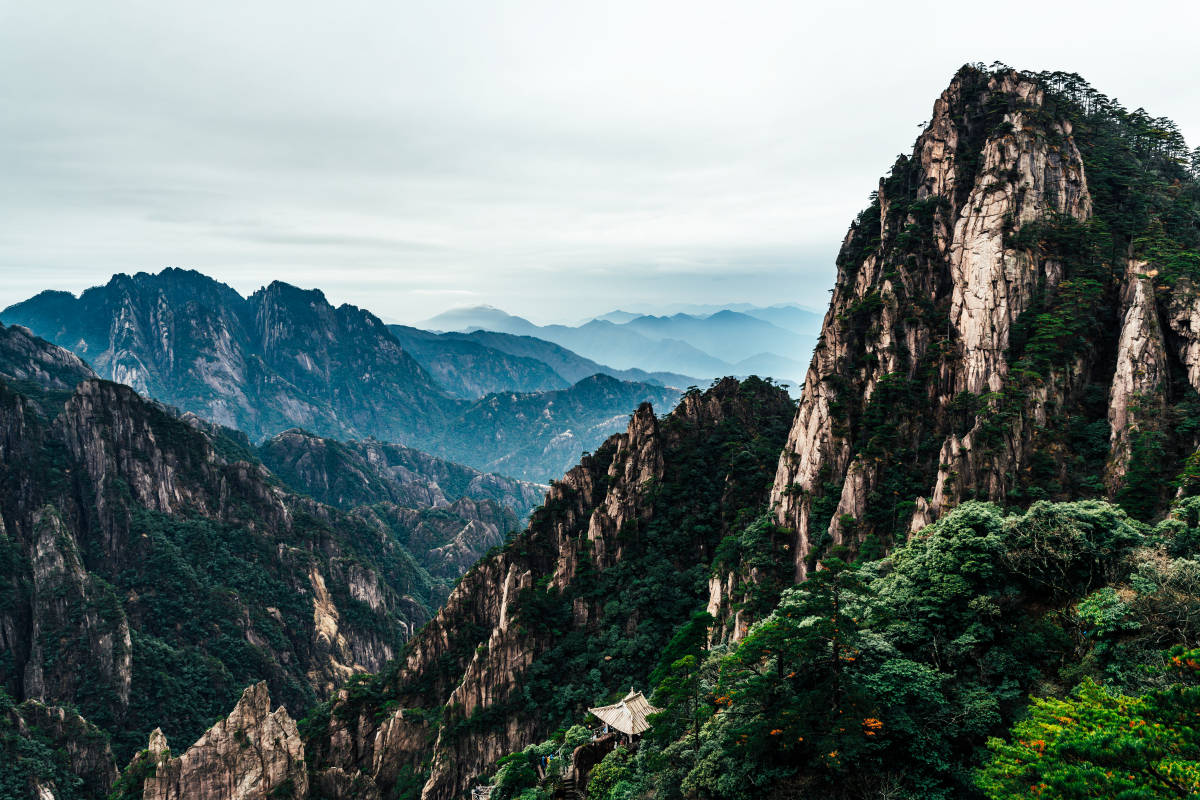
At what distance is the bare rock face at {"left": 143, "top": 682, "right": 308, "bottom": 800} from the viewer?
67.1m

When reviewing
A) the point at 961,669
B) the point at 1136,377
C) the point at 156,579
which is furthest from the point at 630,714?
the point at 156,579

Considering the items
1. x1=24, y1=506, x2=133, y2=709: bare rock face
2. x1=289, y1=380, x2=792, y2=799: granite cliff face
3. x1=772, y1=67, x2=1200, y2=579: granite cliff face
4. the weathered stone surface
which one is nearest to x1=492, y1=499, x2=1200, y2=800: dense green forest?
x1=772, y1=67, x2=1200, y2=579: granite cliff face

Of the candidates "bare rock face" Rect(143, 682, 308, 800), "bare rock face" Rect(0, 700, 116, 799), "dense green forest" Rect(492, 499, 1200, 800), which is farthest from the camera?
"bare rock face" Rect(0, 700, 116, 799)

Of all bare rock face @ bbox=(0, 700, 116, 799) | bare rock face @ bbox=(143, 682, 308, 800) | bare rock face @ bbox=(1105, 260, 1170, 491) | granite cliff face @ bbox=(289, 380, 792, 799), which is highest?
bare rock face @ bbox=(1105, 260, 1170, 491)

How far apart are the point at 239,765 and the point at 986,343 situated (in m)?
83.2

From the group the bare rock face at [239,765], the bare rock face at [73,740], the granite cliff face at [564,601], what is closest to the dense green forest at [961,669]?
the granite cliff face at [564,601]

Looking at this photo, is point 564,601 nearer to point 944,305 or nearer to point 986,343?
point 944,305

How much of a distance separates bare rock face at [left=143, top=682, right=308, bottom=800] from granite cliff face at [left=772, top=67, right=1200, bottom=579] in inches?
2269

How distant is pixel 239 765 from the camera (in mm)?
68562

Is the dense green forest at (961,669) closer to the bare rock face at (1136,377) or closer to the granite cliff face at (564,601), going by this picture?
the bare rock face at (1136,377)

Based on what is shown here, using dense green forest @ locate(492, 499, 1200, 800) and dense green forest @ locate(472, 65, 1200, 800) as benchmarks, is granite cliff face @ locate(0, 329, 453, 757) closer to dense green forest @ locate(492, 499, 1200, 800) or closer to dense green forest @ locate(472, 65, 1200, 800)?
dense green forest @ locate(472, 65, 1200, 800)

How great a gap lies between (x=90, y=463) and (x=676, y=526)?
14349 cm

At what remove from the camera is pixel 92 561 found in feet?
452

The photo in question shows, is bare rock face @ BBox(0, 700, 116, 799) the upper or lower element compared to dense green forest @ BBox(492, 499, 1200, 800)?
lower
